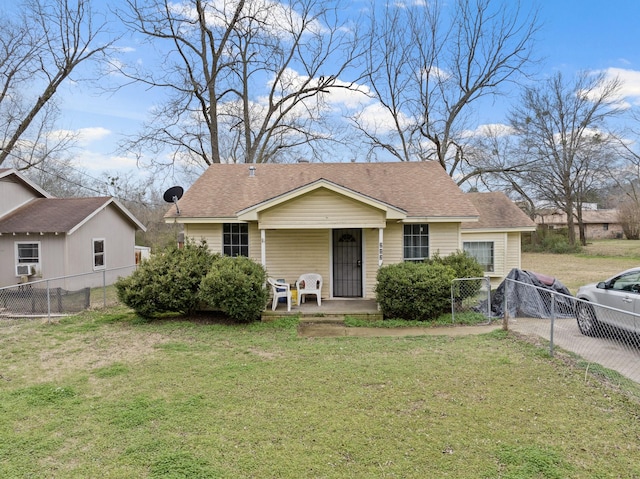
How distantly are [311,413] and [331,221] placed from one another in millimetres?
6335

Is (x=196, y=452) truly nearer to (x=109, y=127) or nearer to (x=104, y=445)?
(x=104, y=445)

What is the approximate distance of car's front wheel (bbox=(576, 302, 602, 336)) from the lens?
7.27m

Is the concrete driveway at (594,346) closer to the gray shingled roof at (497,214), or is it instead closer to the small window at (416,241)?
the small window at (416,241)

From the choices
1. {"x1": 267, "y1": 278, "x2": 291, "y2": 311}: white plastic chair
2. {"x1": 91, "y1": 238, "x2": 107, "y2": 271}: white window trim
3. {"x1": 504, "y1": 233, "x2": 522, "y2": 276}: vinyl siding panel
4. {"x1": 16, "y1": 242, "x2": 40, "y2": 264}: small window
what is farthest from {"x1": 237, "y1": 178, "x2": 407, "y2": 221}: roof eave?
{"x1": 16, "y1": 242, "x2": 40, "y2": 264}: small window

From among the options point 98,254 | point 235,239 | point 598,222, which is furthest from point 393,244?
point 598,222

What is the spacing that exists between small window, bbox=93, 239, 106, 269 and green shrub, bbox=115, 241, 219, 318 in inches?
362

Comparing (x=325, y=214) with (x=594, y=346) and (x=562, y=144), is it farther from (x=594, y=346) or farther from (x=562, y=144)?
(x=562, y=144)

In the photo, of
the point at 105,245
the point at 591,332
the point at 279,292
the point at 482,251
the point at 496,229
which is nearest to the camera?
the point at 591,332

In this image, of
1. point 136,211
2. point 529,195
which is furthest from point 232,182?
point 529,195

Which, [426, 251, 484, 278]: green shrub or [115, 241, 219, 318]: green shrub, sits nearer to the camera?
[115, 241, 219, 318]: green shrub

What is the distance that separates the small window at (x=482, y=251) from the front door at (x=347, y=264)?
5700 mm

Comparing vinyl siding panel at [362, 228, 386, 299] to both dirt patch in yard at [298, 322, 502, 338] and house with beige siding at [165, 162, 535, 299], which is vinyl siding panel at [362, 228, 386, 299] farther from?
dirt patch in yard at [298, 322, 502, 338]

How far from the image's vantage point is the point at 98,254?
17.8m

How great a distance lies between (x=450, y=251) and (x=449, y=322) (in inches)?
131
